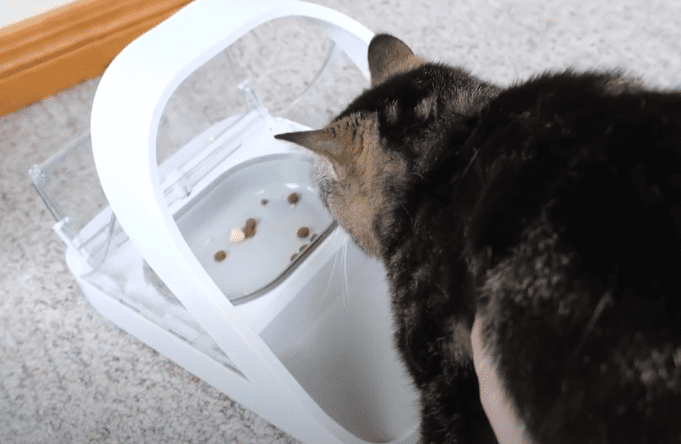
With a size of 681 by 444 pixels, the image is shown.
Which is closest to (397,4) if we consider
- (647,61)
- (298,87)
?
(298,87)

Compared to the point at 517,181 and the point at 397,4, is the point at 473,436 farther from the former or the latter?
the point at 397,4

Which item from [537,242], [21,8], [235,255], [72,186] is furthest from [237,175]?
[21,8]

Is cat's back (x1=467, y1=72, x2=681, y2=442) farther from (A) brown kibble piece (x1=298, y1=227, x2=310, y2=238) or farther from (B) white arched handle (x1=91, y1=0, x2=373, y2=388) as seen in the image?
(A) brown kibble piece (x1=298, y1=227, x2=310, y2=238)

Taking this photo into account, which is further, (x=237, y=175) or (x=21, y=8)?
(x=21, y=8)

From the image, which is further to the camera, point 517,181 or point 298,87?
point 298,87

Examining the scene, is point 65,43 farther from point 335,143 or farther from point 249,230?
point 335,143
